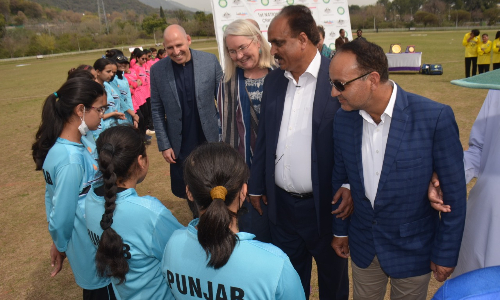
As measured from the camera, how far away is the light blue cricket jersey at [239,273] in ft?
4.46

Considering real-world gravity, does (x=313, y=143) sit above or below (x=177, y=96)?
below

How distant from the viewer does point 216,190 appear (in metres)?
1.39

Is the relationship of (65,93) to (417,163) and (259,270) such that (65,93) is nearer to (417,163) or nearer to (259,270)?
(259,270)

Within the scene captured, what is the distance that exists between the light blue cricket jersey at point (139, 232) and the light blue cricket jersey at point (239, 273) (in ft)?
1.51

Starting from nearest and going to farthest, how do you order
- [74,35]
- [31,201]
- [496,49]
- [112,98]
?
[31,201]
[112,98]
[496,49]
[74,35]

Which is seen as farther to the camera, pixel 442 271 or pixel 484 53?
pixel 484 53

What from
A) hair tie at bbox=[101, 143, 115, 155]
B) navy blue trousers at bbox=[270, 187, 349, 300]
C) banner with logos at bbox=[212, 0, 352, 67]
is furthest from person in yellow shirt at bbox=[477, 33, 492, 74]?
hair tie at bbox=[101, 143, 115, 155]

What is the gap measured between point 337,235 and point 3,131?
11.7 meters

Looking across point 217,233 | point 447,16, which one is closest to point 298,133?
point 217,233

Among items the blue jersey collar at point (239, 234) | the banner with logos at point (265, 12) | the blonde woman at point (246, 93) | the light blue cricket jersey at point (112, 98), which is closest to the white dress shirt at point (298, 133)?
the blonde woman at point (246, 93)

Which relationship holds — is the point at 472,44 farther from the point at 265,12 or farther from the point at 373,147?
the point at 373,147

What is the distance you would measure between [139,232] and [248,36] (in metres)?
1.80

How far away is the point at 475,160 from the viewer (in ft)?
7.20

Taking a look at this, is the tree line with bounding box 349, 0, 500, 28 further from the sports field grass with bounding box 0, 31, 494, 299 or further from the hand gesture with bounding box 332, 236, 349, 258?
the hand gesture with bounding box 332, 236, 349, 258
